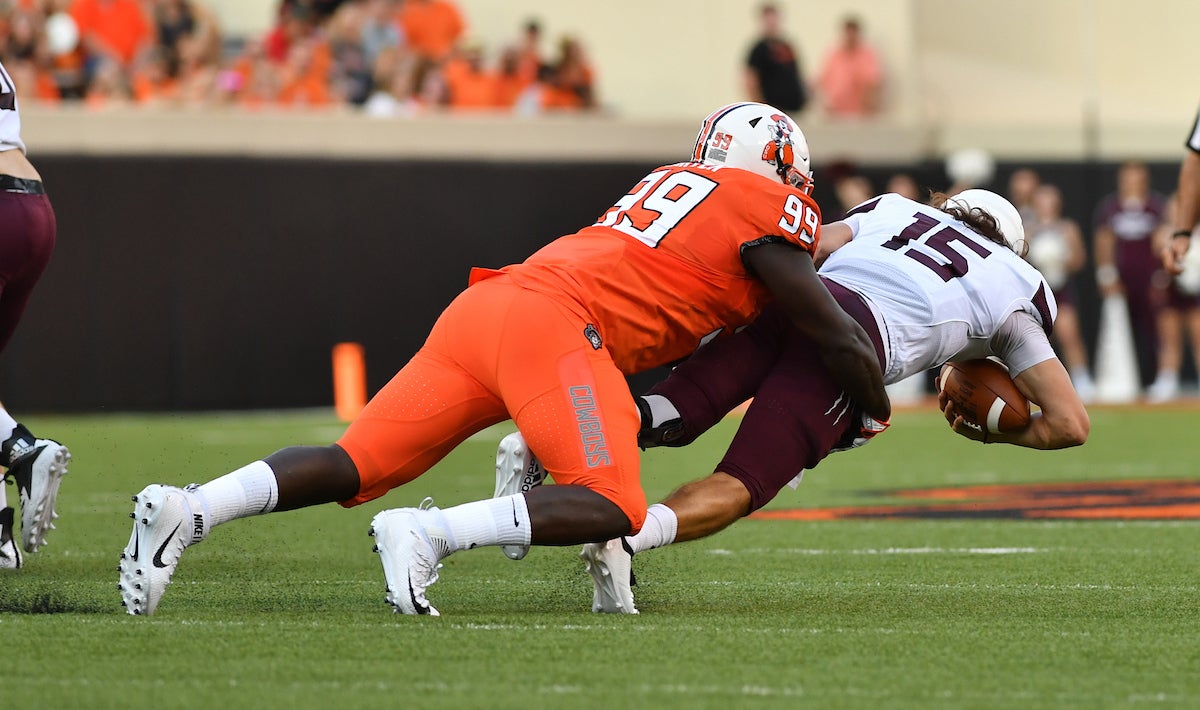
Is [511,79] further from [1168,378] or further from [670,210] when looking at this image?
[670,210]

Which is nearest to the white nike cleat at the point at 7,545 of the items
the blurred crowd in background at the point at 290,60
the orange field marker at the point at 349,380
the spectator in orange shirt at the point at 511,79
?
the orange field marker at the point at 349,380

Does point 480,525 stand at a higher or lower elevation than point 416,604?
higher

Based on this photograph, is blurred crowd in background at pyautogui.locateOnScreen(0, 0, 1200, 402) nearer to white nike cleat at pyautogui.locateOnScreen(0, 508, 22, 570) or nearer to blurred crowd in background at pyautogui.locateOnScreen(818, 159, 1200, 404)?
blurred crowd in background at pyautogui.locateOnScreen(818, 159, 1200, 404)

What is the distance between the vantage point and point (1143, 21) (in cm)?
1742

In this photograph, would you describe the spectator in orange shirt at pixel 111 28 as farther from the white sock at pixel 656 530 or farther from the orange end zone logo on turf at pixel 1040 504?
the white sock at pixel 656 530

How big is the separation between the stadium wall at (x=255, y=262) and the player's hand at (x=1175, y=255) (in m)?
9.47

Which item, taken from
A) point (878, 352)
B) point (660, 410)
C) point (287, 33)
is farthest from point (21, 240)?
point (287, 33)

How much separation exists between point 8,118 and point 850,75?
40.2 ft

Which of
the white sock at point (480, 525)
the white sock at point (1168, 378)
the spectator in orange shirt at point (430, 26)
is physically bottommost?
the white sock at point (1168, 378)

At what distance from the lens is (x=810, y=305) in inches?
171

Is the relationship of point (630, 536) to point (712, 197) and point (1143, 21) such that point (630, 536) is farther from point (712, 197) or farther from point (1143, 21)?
point (1143, 21)

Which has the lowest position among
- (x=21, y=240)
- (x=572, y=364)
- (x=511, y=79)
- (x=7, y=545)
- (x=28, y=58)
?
(x=511, y=79)

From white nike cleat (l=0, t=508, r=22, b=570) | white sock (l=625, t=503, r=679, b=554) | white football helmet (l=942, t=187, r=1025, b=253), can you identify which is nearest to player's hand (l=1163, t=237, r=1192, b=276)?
white football helmet (l=942, t=187, r=1025, b=253)

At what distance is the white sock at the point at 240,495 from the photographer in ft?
13.7
